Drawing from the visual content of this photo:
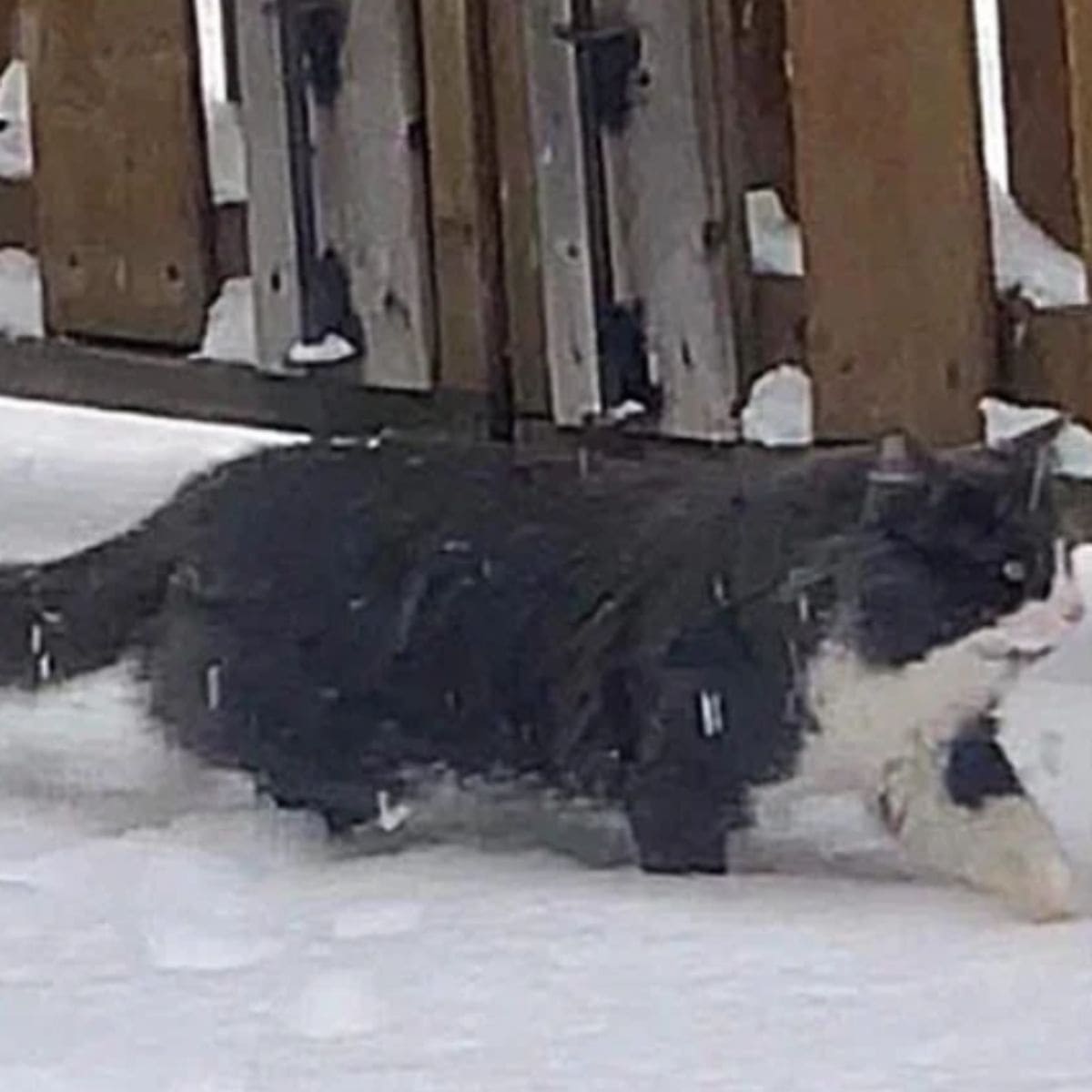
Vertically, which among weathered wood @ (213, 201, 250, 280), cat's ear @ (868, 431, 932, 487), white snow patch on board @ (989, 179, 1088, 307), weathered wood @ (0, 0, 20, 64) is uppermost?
weathered wood @ (0, 0, 20, 64)

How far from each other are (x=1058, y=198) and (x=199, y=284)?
1282mm

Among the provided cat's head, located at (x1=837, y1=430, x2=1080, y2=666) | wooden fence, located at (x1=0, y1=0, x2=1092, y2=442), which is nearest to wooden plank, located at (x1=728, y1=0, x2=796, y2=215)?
wooden fence, located at (x1=0, y1=0, x2=1092, y2=442)

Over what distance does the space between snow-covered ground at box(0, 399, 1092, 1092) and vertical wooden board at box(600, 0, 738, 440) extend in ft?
2.55

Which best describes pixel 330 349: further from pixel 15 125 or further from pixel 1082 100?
pixel 1082 100

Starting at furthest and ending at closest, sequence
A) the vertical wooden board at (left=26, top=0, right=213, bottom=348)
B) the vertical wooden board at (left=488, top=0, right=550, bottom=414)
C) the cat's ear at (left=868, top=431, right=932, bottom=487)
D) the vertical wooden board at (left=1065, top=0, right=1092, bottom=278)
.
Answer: the vertical wooden board at (left=26, top=0, right=213, bottom=348) → the vertical wooden board at (left=488, top=0, right=550, bottom=414) → the vertical wooden board at (left=1065, top=0, right=1092, bottom=278) → the cat's ear at (left=868, top=431, right=932, bottom=487)

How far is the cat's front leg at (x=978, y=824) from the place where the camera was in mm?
3951

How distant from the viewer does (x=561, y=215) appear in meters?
5.23

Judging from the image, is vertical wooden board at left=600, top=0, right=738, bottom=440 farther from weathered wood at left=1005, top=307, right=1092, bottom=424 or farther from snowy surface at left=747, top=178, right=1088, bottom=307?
weathered wood at left=1005, top=307, right=1092, bottom=424

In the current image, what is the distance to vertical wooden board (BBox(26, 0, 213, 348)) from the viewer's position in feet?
18.2

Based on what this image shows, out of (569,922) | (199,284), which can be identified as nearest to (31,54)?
(199,284)

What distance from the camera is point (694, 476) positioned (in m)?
4.38

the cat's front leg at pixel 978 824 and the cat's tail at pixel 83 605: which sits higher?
the cat's tail at pixel 83 605

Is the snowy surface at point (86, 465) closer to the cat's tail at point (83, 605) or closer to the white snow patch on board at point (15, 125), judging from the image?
the white snow patch on board at point (15, 125)

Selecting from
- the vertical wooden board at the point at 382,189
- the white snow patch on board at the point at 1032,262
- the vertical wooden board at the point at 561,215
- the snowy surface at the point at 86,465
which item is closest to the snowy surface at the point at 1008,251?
the white snow patch on board at the point at 1032,262
